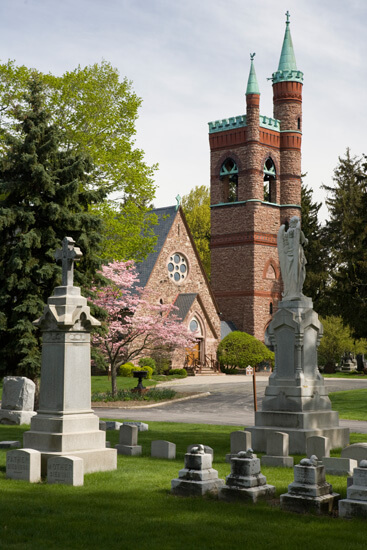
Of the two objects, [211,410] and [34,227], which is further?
[211,410]

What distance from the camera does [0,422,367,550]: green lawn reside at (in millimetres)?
7059

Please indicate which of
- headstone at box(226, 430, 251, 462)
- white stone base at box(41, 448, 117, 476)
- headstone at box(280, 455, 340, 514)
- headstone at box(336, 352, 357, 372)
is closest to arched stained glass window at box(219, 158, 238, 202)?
headstone at box(336, 352, 357, 372)

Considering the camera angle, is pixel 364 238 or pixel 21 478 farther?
pixel 364 238

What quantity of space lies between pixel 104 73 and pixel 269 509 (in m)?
25.4

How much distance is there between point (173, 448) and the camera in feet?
40.8

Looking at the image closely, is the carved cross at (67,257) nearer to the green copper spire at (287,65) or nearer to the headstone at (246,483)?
the headstone at (246,483)

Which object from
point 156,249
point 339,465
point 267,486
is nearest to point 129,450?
point 339,465

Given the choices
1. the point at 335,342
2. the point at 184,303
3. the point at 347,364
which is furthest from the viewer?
the point at 347,364

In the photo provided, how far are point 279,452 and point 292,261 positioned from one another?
4.92 meters

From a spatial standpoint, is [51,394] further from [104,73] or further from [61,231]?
[104,73]

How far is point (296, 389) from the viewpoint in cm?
1435

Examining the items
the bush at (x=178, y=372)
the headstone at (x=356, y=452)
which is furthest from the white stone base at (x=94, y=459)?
the bush at (x=178, y=372)

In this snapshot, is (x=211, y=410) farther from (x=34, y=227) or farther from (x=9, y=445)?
(x=9, y=445)

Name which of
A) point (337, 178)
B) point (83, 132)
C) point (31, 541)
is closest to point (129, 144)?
point (83, 132)
